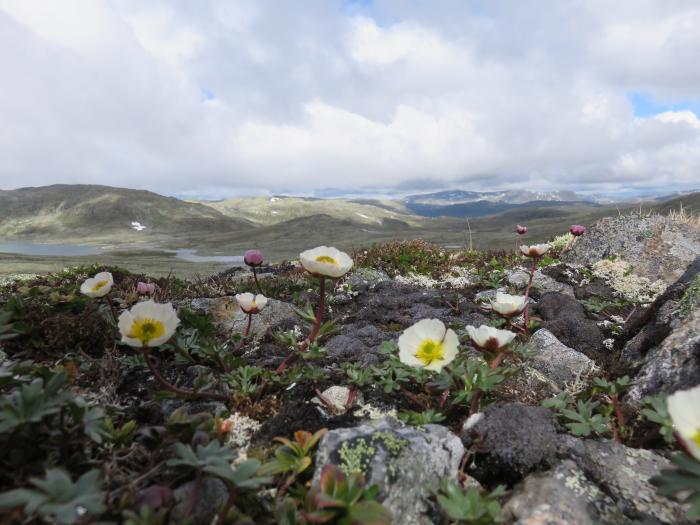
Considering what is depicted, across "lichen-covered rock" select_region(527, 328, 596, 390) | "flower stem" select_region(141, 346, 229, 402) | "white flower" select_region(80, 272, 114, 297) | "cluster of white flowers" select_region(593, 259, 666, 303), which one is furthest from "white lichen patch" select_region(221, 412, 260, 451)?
"cluster of white flowers" select_region(593, 259, 666, 303)

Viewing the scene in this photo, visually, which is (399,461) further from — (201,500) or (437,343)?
(201,500)

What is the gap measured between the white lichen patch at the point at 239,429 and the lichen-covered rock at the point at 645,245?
8591mm

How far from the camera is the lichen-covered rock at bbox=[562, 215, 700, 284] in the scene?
27.7ft

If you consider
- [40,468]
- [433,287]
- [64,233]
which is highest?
[40,468]

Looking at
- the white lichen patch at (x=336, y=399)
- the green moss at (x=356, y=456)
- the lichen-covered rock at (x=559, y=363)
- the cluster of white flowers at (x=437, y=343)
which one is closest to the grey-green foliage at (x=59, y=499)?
the green moss at (x=356, y=456)

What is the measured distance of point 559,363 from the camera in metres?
3.80

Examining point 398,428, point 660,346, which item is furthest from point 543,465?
point 660,346

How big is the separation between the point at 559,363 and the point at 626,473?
1.64 meters

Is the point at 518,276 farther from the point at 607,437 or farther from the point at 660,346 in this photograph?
the point at 607,437

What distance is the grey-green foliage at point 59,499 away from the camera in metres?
1.40

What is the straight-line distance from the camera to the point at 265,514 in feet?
6.65

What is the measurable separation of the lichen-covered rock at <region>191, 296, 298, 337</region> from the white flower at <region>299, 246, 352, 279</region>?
206cm

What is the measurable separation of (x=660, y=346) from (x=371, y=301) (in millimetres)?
3562

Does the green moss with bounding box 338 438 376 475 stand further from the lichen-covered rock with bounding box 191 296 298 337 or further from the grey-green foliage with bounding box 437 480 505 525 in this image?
the lichen-covered rock with bounding box 191 296 298 337
